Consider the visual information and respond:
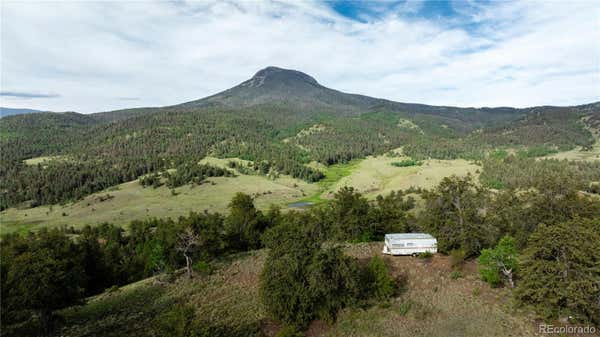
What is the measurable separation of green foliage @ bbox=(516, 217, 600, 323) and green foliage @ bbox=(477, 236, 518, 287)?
5394mm

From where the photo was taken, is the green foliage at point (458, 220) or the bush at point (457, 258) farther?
the green foliage at point (458, 220)

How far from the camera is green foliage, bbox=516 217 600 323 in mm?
22484

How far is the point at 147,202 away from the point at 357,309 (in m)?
128

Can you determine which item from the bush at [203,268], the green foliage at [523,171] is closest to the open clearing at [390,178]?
the green foliage at [523,171]

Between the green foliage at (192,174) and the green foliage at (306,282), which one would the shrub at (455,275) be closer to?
the green foliage at (306,282)

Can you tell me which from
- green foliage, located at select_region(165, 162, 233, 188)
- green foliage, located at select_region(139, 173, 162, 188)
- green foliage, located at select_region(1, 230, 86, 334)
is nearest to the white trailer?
green foliage, located at select_region(1, 230, 86, 334)

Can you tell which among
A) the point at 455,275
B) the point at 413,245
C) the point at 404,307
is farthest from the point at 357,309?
the point at 413,245

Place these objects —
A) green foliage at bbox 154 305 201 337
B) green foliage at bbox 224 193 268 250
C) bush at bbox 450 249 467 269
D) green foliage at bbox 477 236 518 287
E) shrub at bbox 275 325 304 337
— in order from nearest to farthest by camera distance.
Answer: green foliage at bbox 154 305 201 337
shrub at bbox 275 325 304 337
green foliage at bbox 477 236 518 287
bush at bbox 450 249 467 269
green foliage at bbox 224 193 268 250

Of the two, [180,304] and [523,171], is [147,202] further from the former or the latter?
[523,171]

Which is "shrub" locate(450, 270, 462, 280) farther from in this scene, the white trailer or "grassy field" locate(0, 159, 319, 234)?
"grassy field" locate(0, 159, 319, 234)

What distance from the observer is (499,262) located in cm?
3086

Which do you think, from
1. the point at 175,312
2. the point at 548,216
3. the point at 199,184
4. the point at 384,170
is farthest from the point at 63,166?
the point at 548,216

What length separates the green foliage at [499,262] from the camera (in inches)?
1219

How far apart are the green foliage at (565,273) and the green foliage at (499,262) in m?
5.39
